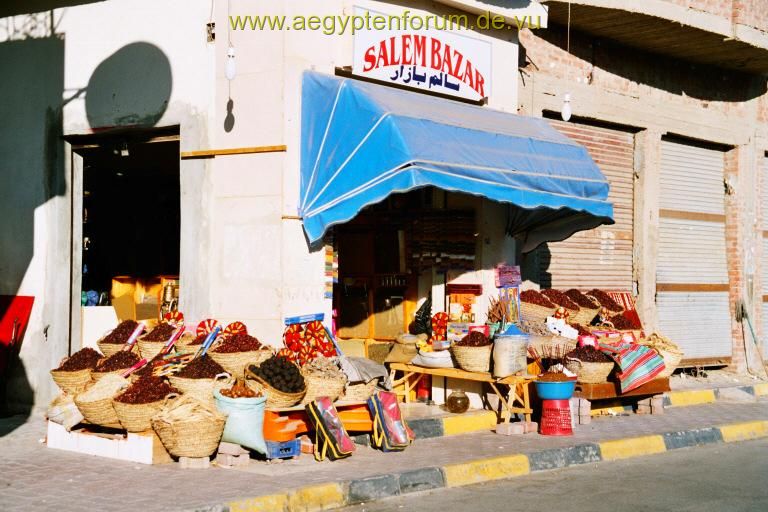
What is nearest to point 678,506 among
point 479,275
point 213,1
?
point 479,275

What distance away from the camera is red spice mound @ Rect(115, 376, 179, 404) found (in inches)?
352

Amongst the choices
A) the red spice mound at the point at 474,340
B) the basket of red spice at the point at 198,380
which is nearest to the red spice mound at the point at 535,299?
the red spice mound at the point at 474,340

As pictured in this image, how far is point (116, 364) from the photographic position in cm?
989

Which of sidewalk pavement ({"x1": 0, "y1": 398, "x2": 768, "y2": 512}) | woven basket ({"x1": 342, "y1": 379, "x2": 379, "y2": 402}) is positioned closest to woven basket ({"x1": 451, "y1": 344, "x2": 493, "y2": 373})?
sidewalk pavement ({"x1": 0, "y1": 398, "x2": 768, "y2": 512})

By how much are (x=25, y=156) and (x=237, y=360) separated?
4678mm

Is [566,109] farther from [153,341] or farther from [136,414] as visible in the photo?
[136,414]

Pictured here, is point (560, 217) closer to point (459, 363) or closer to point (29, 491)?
point (459, 363)

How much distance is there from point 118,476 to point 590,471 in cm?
438

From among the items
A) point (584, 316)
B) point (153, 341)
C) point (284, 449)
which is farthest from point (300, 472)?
point (584, 316)

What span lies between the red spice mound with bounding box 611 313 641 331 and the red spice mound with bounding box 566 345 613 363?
1883 millimetres

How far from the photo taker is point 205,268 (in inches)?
441

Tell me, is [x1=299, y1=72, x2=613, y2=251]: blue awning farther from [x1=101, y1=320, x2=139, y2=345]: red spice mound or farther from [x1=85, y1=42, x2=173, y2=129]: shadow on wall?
[x1=101, y1=320, x2=139, y2=345]: red spice mound

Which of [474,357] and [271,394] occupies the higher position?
[474,357]

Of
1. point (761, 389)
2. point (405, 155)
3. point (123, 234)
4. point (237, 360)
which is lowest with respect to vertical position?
point (761, 389)
